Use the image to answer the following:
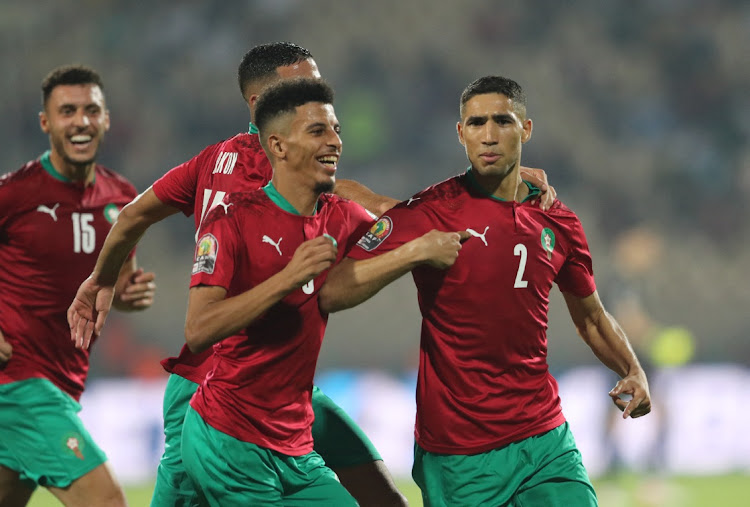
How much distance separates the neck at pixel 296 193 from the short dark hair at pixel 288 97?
21cm

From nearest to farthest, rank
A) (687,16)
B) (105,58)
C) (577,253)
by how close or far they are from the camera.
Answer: (577,253) → (105,58) → (687,16)

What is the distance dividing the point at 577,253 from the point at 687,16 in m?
10.9

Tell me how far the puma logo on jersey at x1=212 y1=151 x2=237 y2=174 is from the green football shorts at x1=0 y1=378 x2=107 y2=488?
167cm

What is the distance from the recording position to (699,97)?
13508 mm

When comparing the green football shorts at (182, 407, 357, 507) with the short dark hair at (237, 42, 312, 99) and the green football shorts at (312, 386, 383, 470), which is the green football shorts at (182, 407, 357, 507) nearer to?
the green football shorts at (312, 386, 383, 470)

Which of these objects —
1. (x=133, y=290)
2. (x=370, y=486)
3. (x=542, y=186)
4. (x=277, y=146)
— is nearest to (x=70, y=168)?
(x=133, y=290)

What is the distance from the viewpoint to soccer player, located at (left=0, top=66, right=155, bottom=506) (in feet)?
16.5

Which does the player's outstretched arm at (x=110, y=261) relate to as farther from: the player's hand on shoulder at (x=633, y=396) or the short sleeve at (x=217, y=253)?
the player's hand on shoulder at (x=633, y=396)

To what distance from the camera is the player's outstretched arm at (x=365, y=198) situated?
172 inches

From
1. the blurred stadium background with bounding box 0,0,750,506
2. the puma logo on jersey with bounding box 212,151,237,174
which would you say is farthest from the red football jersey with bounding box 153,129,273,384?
the blurred stadium background with bounding box 0,0,750,506

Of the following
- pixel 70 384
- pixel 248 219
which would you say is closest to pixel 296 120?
pixel 248 219

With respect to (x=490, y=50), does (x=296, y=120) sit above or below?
below

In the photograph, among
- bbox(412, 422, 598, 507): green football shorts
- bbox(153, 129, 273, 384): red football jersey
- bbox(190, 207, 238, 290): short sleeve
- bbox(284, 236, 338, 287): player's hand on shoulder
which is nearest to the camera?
bbox(284, 236, 338, 287): player's hand on shoulder

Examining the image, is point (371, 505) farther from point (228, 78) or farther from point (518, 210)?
point (228, 78)
